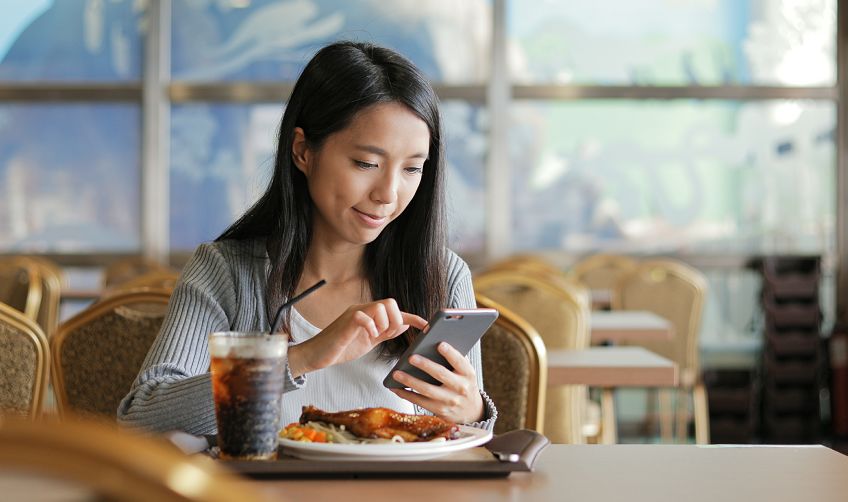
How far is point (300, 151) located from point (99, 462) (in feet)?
4.55

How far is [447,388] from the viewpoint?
1.42 metres

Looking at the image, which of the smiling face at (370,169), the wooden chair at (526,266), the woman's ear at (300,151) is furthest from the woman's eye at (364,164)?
the wooden chair at (526,266)

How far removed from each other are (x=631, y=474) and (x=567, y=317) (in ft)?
6.19

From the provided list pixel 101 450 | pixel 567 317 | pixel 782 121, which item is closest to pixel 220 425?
pixel 101 450

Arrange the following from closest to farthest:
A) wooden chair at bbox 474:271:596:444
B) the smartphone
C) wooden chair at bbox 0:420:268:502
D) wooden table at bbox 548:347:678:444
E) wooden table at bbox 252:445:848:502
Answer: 1. wooden chair at bbox 0:420:268:502
2. wooden table at bbox 252:445:848:502
3. the smartphone
4. wooden table at bbox 548:347:678:444
5. wooden chair at bbox 474:271:596:444

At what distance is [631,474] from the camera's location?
1.18 metres

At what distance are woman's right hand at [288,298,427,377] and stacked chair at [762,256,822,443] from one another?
205 inches

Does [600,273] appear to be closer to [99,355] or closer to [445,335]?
[99,355]

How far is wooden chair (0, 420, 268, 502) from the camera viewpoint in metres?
0.46

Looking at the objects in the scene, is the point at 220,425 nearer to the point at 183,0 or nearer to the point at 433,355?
the point at 433,355

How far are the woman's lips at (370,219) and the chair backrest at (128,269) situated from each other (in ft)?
14.1

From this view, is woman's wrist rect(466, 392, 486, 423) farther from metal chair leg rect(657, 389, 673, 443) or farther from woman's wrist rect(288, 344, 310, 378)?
metal chair leg rect(657, 389, 673, 443)

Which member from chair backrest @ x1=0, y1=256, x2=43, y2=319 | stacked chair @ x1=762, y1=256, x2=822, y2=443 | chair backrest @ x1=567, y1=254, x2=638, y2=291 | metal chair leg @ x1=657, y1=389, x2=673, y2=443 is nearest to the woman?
chair backrest @ x1=0, y1=256, x2=43, y2=319

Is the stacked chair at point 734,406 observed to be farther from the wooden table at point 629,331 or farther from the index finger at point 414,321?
the index finger at point 414,321
